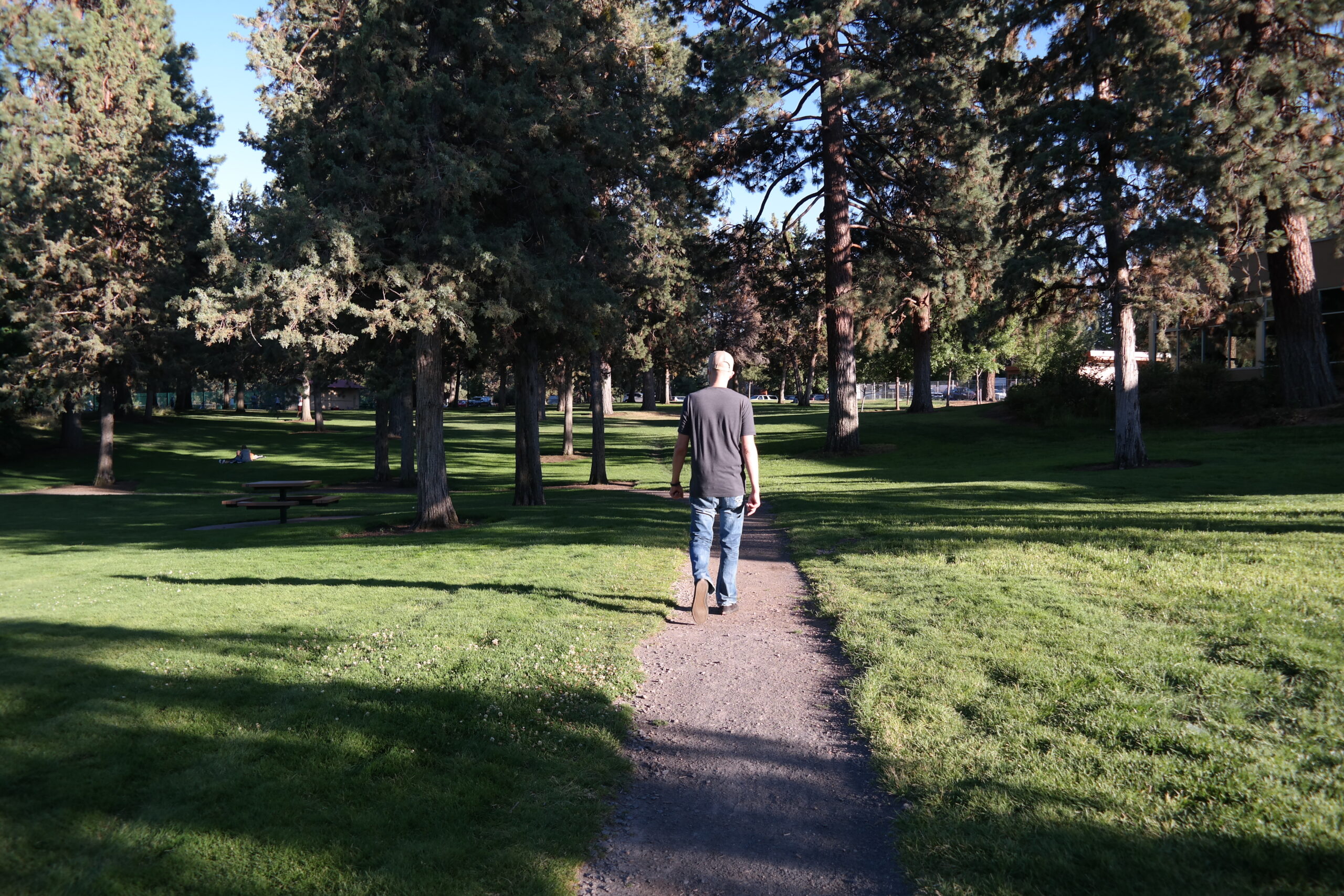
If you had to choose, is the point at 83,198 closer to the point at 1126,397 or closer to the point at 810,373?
the point at 1126,397

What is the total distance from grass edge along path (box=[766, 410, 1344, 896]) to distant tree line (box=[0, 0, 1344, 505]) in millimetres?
8055

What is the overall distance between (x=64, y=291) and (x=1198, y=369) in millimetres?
36594

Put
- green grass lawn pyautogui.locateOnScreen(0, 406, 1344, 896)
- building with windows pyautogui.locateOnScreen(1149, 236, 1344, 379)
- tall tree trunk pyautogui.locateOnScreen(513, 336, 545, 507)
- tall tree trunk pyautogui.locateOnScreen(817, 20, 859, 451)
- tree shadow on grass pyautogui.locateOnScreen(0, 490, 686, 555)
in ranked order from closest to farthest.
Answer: green grass lawn pyautogui.locateOnScreen(0, 406, 1344, 896), tree shadow on grass pyautogui.locateOnScreen(0, 490, 686, 555), tall tree trunk pyautogui.locateOnScreen(513, 336, 545, 507), tall tree trunk pyautogui.locateOnScreen(817, 20, 859, 451), building with windows pyautogui.locateOnScreen(1149, 236, 1344, 379)

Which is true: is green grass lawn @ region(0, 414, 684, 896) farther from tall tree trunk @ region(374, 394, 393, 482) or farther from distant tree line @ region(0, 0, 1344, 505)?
tall tree trunk @ region(374, 394, 393, 482)

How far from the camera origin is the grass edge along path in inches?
132

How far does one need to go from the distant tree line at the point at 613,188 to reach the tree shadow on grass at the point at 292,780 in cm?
846

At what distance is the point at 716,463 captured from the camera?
7.08 metres

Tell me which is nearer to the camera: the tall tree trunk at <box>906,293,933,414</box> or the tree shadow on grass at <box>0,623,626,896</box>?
the tree shadow on grass at <box>0,623,626,896</box>

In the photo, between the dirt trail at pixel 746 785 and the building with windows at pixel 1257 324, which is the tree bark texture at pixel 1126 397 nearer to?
the building with windows at pixel 1257 324

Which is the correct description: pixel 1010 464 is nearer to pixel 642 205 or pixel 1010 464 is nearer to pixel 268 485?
pixel 642 205

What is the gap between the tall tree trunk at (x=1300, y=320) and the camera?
24.2 meters

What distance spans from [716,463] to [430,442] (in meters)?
9.50

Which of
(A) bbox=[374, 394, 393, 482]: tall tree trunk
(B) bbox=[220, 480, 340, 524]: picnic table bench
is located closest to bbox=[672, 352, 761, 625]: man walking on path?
(B) bbox=[220, 480, 340, 524]: picnic table bench

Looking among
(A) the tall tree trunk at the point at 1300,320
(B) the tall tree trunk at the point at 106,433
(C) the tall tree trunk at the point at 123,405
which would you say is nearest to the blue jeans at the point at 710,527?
(A) the tall tree trunk at the point at 1300,320
